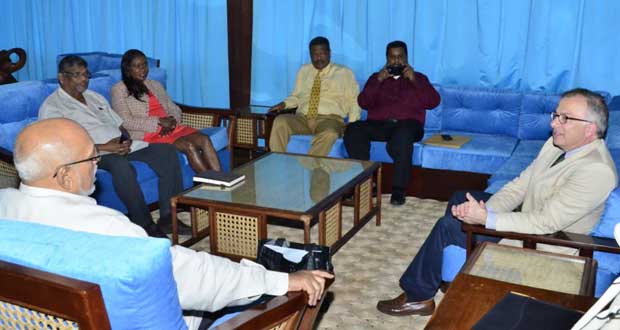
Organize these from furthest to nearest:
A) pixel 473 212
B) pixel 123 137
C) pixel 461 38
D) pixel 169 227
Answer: pixel 461 38
pixel 123 137
pixel 169 227
pixel 473 212

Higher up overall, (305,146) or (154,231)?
(305,146)

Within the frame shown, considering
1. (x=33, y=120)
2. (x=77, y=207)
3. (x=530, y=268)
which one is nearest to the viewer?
(x=77, y=207)

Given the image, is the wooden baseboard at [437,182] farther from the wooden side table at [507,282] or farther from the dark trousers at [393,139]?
the wooden side table at [507,282]

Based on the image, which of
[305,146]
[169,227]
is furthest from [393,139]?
[169,227]

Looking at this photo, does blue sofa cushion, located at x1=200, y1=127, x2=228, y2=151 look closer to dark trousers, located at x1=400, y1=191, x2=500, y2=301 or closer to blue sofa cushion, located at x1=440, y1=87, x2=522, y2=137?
blue sofa cushion, located at x1=440, y1=87, x2=522, y2=137

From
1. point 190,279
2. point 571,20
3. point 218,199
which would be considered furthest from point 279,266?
point 571,20

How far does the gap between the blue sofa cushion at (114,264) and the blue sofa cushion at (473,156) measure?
3318 mm

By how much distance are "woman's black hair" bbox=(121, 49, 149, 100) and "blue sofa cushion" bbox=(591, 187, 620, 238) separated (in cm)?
306

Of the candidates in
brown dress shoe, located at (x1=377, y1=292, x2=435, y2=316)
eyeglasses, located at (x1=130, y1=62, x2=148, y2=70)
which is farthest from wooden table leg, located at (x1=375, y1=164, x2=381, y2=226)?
eyeglasses, located at (x1=130, y1=62, x2=148, y2=70)

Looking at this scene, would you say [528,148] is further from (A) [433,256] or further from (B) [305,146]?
(A) [433,256]

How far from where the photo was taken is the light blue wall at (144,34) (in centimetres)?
607

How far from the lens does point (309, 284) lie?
1.95 metres

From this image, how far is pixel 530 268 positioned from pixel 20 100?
3151 mm

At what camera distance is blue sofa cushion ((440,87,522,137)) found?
190 inches
